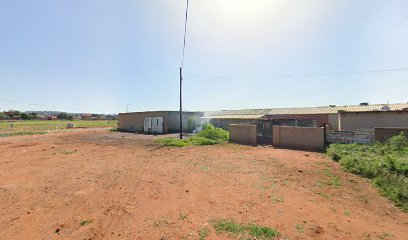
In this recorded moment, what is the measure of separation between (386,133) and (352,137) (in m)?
1.76

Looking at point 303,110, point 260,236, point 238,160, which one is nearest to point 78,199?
point 260,236

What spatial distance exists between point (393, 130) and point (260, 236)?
1358 centimetres

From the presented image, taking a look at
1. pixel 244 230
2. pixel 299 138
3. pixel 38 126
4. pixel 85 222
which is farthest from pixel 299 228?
pixel 38 126

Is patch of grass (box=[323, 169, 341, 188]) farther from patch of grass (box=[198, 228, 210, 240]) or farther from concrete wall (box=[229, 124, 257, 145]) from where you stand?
concrete wall (box=[229, 124, 257, 145])

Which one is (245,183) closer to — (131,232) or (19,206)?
(131,232)

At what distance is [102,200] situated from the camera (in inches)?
250

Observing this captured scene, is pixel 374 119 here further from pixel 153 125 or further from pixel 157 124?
pixel 153 125

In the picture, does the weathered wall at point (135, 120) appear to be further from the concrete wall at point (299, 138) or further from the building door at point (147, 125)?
the concrete wall at point (299, 138)

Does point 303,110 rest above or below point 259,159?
above

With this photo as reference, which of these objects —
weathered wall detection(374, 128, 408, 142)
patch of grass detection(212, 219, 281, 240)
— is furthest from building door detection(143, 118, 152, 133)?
patch of grass detection(212, 219, 281, 240)

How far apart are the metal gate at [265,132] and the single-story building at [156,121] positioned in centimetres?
1386

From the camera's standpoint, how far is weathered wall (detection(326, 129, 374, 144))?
Result: 1405 centimetres

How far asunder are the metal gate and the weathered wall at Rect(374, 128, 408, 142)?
6.73m

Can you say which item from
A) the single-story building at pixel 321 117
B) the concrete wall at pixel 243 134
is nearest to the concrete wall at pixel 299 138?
the single-story building at pixel 321 117
